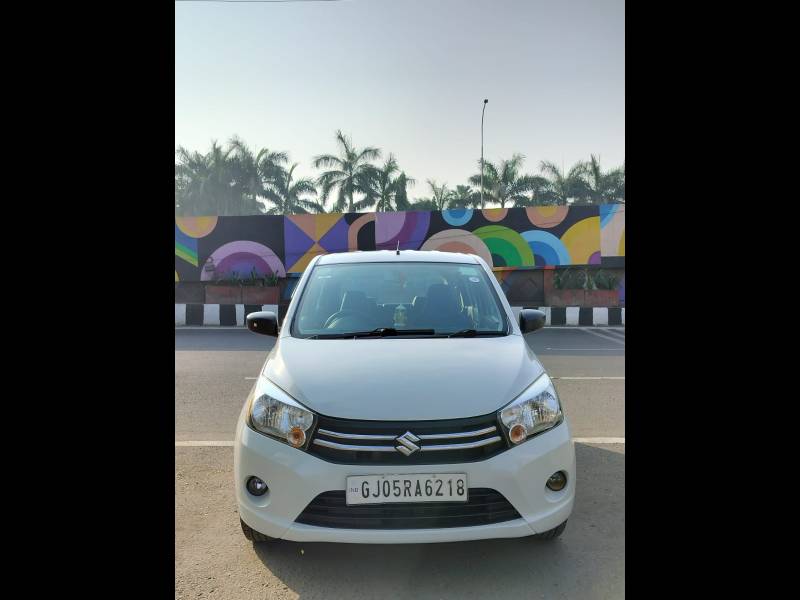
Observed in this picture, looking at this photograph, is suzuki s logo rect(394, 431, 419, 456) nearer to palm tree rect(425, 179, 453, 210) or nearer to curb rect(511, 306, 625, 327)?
curb rect(511, 306, 625, 327)

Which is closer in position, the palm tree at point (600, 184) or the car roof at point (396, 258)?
the car roof at point (396, 258)

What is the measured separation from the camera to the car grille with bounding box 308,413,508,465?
2189 mm

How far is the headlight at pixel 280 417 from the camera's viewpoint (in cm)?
228

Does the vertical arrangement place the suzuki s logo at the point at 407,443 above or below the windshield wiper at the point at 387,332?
below

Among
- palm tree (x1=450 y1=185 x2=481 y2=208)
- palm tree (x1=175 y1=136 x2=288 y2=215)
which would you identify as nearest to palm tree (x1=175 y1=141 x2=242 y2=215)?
palm tree (x1=175 y1=136 x2=288 y2=215)

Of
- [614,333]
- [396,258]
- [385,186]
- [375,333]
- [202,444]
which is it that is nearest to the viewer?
[375,333]

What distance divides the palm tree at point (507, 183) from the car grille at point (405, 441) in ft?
98.2

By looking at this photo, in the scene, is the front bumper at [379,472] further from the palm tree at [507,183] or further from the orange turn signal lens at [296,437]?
the palm tree at [507,183]

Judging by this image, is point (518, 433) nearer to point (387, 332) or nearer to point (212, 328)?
point (387, 332)

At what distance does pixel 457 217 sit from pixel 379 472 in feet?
45.3

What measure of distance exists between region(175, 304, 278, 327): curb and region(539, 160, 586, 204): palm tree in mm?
22665

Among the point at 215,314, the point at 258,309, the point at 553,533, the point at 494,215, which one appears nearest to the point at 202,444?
the point at 553,533

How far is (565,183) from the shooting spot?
31.8m

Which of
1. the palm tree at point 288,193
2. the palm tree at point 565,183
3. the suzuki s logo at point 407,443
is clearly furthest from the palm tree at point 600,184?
the suzuki s logo at point 407,443
